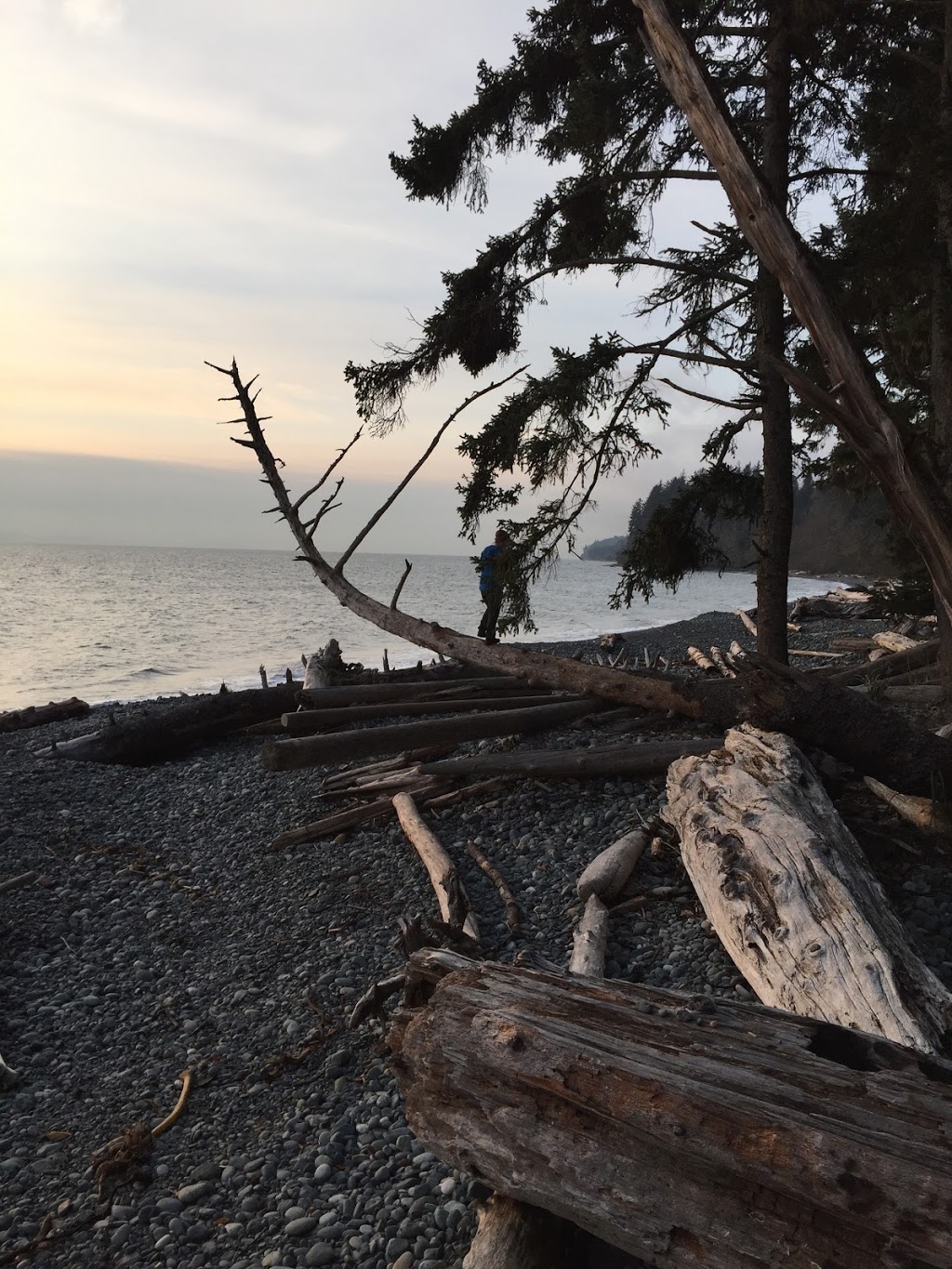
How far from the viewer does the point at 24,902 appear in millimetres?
7227

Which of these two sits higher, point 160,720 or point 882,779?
point 882,779

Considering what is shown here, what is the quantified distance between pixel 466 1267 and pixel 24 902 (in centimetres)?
591

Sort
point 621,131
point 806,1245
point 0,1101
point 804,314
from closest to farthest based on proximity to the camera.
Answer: point 806,1245 → point 0,1101 → point 804,314 → point 621,131

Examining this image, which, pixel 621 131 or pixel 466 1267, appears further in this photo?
pixel 621 131

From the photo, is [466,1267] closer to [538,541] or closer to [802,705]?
[802,705]

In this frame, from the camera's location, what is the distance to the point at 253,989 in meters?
5.45

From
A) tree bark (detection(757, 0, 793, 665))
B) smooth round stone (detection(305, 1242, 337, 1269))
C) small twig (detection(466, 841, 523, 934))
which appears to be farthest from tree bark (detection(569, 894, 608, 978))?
tree bark (detection(757, 0, 793, 665))

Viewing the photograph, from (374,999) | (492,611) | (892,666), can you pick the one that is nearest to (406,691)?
(492,611)

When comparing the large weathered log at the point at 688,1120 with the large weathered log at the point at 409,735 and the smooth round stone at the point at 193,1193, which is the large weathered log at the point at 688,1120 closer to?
the smooth round stone at the point at 193,1193

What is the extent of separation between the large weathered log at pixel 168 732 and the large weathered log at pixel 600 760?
586 cm

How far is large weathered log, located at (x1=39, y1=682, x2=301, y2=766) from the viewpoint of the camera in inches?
460

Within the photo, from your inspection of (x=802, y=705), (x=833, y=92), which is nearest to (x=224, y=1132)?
(x=802, y=705)

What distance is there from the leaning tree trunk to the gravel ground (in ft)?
7.82

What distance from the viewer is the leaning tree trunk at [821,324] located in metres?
5.96
